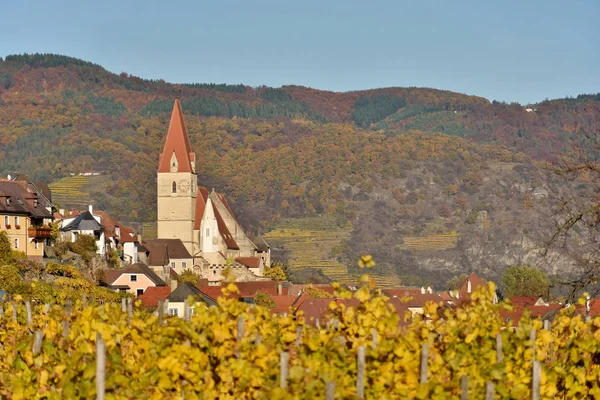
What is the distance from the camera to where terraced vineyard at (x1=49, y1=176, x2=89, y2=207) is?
157m

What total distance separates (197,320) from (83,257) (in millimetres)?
56090

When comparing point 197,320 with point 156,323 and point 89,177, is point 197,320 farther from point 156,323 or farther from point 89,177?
point 89,177

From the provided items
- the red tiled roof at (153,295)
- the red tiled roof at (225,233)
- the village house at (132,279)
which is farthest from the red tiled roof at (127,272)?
the red tiled roof at (225,233)

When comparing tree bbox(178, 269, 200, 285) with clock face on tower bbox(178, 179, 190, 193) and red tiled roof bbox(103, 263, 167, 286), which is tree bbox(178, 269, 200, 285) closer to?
red tiled roof bbox(103, 263, 167, 286)

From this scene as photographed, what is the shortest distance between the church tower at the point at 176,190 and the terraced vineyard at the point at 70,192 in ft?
160

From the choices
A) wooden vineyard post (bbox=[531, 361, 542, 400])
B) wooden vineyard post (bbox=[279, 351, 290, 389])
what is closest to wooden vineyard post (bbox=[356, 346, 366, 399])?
wooden vineyard post (bbox=[279, 351, 290, 389])

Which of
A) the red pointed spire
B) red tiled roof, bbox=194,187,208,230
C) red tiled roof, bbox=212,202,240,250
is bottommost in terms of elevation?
red tiled roof, bbox=212,202,240,250

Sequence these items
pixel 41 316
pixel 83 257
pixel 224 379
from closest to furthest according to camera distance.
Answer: pixel 224 379 → pixel 41 316 → pixel 83 257

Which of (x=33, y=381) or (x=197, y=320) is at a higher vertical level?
(x=197, y=320)

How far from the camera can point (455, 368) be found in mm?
12234

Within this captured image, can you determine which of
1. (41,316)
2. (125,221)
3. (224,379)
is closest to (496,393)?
(224,379)

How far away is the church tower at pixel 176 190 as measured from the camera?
101m

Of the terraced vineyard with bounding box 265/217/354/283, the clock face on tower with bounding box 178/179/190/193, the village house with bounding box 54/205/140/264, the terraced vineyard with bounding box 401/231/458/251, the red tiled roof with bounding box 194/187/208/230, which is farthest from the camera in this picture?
the terraced vineyard with bounding box 401/231/458/251

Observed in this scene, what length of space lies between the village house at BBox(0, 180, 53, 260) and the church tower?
35786mm
